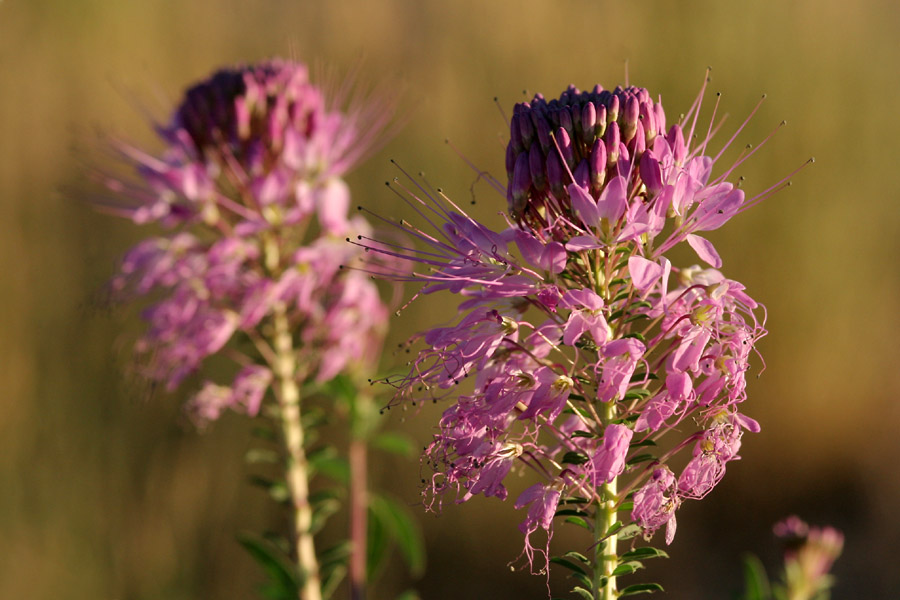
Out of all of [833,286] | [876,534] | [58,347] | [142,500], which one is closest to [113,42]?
[58,347]

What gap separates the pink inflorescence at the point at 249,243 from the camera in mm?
2779

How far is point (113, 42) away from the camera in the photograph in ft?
19.8

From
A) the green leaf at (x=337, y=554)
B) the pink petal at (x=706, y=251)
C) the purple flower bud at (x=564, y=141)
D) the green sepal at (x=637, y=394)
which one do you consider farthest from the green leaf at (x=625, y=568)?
the green leaf at (x=337, y=554)

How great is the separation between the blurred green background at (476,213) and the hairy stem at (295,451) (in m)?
2.77

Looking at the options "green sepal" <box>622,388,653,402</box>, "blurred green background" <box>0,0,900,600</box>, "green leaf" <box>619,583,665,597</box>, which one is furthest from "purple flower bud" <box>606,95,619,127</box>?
"blurred green background" <box>0,0,900,600</box>

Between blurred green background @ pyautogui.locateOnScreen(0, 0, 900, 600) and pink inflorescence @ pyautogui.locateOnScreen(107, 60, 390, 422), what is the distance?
2.58m

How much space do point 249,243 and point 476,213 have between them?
3.40 metres

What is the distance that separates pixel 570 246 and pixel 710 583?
18.0ft

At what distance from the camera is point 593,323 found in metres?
1.51

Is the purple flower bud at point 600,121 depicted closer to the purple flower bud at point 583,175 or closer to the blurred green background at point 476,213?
the purple flower bud at point 583,175

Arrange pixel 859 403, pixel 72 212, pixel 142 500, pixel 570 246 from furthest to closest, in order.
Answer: pixel 859 403, pixel 72 212, pixel 142 500, pixel 570 246

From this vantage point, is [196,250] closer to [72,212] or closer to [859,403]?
[72,212]

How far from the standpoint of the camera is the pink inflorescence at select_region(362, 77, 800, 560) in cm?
152

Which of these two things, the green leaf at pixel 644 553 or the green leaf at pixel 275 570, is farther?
the green leaf at pixel 275 570
